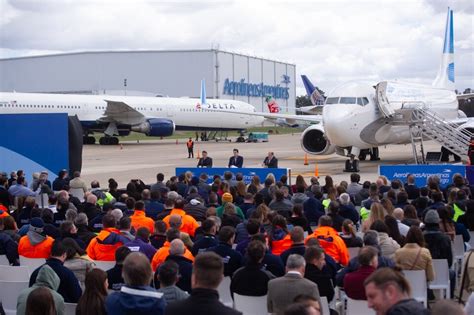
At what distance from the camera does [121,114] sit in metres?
A: 50.3

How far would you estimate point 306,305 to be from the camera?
165 inches

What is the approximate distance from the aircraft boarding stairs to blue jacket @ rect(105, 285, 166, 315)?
910 inches

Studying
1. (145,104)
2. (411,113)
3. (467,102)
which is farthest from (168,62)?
(411,113)

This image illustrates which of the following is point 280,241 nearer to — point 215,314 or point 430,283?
point 430,283

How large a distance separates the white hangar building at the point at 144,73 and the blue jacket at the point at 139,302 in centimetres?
9198

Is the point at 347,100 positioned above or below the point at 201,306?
above

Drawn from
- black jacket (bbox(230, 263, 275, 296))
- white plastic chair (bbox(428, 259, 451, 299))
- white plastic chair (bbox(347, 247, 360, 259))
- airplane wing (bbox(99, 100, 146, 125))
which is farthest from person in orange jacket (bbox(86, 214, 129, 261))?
airplane wing (bbox(99, 100, 146, 125))

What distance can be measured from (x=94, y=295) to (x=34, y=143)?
54.0 ft

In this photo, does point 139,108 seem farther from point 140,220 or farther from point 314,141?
point 140,220

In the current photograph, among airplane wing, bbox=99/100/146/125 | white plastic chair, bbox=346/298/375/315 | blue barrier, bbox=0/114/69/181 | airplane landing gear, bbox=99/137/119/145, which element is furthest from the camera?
airplane landing gear, bbox=99/137/119/145

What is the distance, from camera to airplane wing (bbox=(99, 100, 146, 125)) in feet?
161

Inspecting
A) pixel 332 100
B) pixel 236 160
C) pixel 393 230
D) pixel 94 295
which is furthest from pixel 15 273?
pixel 332 100

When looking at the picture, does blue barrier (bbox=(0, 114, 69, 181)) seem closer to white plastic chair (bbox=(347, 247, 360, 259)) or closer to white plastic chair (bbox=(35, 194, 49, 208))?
white plastic chair (bbox=(35, 194, 49, 208))

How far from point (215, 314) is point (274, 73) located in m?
111
